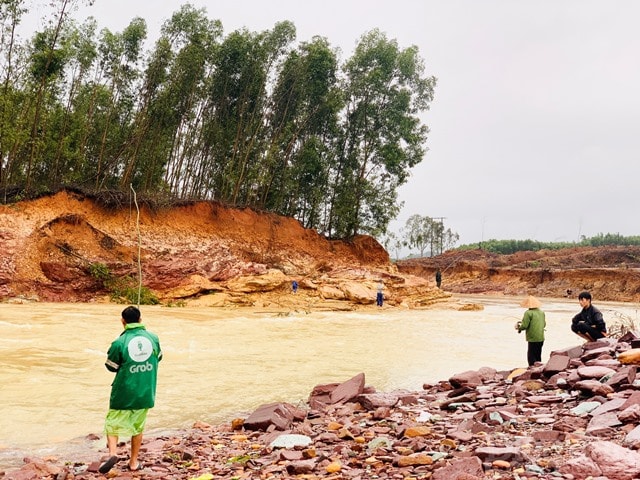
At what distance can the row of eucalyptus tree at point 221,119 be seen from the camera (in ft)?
89.8

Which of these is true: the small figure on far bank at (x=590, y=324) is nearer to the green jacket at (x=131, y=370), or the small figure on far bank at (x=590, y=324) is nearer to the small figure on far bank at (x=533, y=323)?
the small figure on far bank at (x=533, y=323)

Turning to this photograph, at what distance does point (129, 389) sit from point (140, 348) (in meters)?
0.41

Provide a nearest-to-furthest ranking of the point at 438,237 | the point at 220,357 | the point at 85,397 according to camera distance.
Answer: the point at 85,397
the point at 220,357
the point at 438,237

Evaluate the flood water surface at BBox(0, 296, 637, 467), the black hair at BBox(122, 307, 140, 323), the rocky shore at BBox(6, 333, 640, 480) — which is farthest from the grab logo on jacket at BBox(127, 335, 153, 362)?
the flood water surface at BBox(0, 296, 637, 467)

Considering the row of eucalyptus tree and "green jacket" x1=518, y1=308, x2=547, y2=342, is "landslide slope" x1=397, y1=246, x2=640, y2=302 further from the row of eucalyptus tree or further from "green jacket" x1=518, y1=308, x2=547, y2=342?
"green jacket" x1=518, y1=308, x2=547, y2=342

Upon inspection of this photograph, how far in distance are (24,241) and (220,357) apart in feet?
51.0

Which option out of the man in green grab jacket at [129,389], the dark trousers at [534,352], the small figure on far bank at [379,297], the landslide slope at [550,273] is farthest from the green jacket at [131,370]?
the landslide slope at [550,273]

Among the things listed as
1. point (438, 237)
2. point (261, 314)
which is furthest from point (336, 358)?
point (438, 237)

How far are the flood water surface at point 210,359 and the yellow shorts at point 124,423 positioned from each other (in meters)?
1.22

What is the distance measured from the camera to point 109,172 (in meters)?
30.8

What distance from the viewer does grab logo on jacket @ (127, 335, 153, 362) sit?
511 centimetres

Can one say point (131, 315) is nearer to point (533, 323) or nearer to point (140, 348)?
point (140, 348)

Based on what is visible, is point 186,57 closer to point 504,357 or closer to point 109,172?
point 109,172

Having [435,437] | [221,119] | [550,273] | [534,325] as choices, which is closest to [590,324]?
[534,325]
